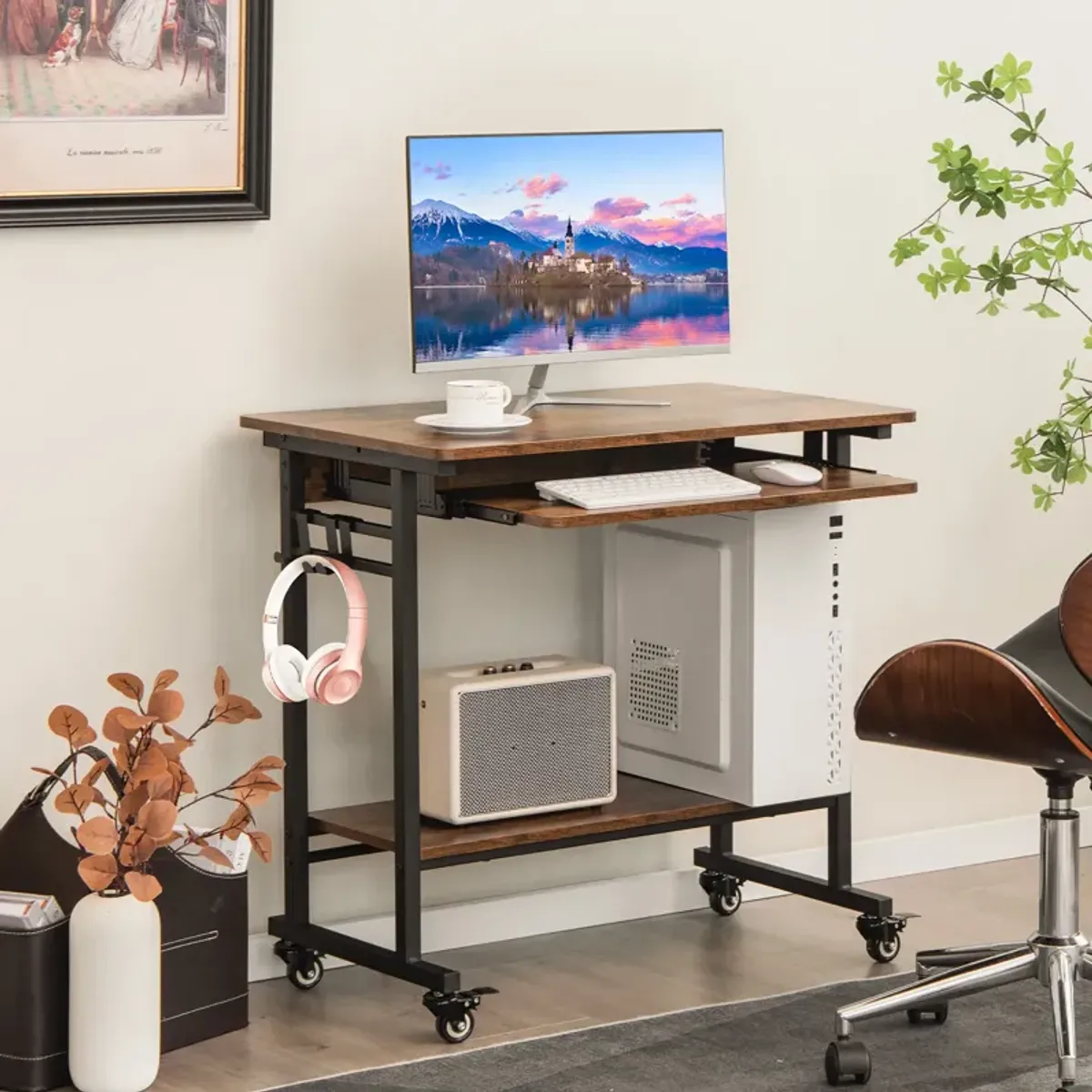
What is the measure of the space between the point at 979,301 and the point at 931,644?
1.37 m

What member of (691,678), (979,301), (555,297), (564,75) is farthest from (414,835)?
(979,301)

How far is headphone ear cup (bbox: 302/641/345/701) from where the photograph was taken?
3.09 metres

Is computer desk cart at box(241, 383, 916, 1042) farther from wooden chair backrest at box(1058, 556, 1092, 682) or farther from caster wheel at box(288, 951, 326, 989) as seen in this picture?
wooden chair backrest at box(1058, 556, 1092, 682)

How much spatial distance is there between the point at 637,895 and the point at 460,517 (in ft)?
3.30

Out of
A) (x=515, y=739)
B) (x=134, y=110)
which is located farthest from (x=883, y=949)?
(x=134, y=110)

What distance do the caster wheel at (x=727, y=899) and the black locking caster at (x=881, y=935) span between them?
1.04 feet

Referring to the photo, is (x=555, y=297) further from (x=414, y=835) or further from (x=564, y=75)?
(x=414, y=835)

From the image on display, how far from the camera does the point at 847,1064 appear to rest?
2.95 metres

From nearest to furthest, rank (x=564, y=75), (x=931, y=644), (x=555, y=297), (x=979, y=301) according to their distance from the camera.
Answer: (x=931, y=644), (x=555, y=297), (x=564, y=75), (x=979, y=301)

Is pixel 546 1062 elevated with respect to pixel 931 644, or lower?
lower

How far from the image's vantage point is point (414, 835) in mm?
3156

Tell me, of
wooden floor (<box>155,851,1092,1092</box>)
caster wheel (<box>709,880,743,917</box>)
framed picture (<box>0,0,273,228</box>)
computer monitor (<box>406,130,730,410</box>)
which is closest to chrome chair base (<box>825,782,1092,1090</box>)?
wooden floor (<box>155,851,1092,1092</box>)

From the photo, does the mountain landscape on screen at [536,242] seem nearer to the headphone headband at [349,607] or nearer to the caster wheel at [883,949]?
the headphone headband at [349,607]

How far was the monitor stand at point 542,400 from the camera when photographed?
11.2 feet
